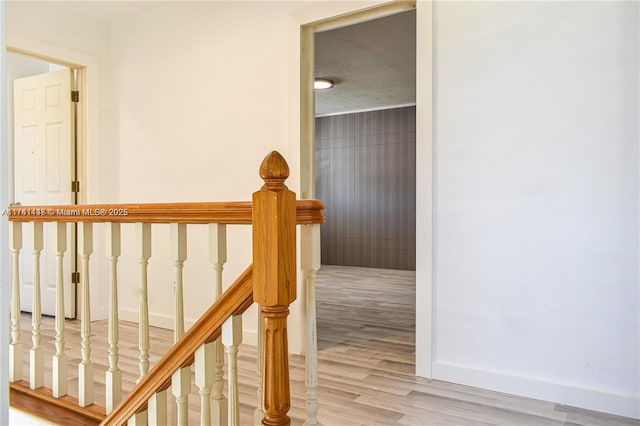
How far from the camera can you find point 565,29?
223 cm

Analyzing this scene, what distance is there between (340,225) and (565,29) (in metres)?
6.13

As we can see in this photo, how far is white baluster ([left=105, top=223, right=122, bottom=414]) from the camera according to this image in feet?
5.56

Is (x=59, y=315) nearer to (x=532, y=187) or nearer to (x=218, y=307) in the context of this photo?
(x=218, y=307)

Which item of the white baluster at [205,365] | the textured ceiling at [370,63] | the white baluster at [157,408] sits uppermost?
the textured ceiling at [370,63]

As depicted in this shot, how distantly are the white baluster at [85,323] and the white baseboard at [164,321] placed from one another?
54.3 inches

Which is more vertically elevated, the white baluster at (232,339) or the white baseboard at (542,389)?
the white baluster at (232,339)

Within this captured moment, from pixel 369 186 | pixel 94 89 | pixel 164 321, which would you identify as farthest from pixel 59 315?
pixel 369 186

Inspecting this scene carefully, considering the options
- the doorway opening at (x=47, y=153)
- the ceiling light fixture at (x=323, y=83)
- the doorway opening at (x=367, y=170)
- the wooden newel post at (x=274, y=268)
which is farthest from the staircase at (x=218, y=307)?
the ceiling light fixture at (x=323, y=83)

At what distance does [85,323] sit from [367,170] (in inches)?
251

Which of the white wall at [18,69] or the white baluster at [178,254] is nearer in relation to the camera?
the white baluster at [178,254]

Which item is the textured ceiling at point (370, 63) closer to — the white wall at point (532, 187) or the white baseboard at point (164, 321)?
the white wall at point (532, 187)

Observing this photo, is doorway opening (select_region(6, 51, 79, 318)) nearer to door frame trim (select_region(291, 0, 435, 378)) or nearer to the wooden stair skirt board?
the wooden stair skirt board

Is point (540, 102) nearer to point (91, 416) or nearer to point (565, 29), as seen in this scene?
point (565, 29)

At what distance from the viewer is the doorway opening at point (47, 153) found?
4035 millimetres
